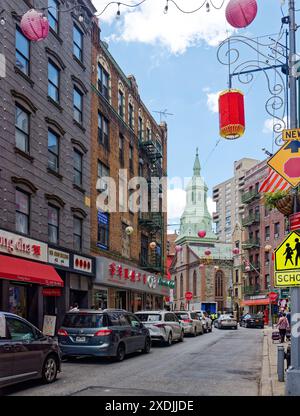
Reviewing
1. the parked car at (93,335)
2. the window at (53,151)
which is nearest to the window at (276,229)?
the window at (53,151)

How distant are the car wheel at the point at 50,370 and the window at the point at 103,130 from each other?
A: 21.0 metres

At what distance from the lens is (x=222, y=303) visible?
10244 cm

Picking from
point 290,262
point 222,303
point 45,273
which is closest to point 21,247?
A: point 45,273

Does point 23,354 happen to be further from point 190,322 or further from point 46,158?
point 190,322

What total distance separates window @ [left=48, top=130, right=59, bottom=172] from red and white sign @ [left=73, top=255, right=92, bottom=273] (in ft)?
14.8

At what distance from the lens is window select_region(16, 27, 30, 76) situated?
2222 centimetres

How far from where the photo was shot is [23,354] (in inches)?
432

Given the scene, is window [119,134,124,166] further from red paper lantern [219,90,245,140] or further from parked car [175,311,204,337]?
red paper lantern [219,90,245,140]

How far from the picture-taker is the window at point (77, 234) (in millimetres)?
27625

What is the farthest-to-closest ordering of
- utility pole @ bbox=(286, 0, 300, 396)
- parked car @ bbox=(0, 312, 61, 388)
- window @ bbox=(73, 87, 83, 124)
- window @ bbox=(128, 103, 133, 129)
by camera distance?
window @ bbox=(128, 103, 133, 129) → window @ bbox=(73, 87, 83, 124) → parked car @ bbox=(0, 312, 61, 388) → utility pole @ bbox=(286, 0, 300, 396)

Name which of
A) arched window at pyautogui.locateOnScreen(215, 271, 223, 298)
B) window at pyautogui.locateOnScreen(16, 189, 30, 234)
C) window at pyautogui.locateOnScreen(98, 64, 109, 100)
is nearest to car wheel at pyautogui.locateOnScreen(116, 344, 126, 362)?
window at pyautogui.locateOnScreen(16, 189, 30, 234)

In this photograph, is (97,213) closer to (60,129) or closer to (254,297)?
(60,129)

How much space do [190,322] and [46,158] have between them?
45.6 ft

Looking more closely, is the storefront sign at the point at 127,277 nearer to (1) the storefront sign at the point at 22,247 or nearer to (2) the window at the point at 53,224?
(2) the window at the point at 53,224
